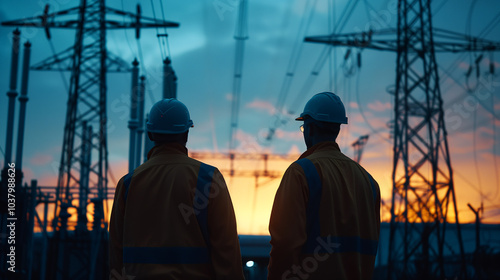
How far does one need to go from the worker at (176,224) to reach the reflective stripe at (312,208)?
0.39 m

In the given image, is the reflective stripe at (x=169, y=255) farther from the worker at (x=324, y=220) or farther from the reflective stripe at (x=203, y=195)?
the worker at (x=324, y=220)

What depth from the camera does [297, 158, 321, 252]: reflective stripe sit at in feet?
9.83

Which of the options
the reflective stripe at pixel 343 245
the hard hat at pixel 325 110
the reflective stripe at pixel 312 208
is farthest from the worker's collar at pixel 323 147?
the reflective stripe at pixel 343 245

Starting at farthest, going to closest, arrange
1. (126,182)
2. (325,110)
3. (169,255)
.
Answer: (325,110) → (126,182) → (169,255)

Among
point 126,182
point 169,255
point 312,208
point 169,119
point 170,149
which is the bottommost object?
point 169,255

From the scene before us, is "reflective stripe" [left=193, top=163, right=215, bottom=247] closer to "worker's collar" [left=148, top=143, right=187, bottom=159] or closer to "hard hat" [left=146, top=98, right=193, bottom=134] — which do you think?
"worker's collar" [left=148, top=143, right=187, bottom=159]

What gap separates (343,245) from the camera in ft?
9.97

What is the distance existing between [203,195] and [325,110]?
865 mm

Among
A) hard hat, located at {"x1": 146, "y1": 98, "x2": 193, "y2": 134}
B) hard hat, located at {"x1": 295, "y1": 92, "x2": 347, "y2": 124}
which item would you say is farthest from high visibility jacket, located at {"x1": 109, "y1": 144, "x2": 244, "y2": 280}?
hard hat, located at {"x1": 295, "y1": 92, "x2": 347, "y2": 124}

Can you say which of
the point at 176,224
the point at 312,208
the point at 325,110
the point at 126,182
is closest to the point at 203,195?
the point at 176,224

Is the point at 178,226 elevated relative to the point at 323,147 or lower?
lower

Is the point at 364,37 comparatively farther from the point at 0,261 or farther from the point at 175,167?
the point at 175,167

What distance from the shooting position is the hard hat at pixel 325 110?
3.34 metres

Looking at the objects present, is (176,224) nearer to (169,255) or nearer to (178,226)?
(178,226)
